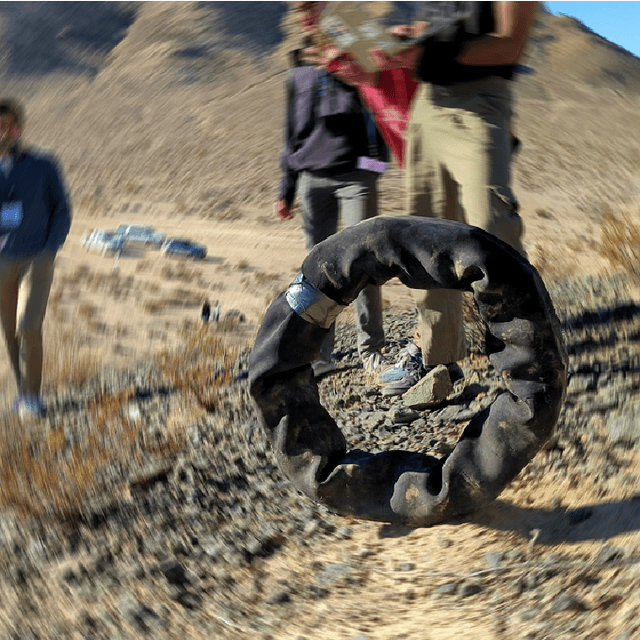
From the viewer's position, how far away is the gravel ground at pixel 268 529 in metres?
2.13

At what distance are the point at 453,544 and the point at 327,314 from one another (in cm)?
92

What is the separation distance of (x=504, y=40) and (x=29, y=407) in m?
3.00

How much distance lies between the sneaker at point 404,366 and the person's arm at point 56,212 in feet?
6.08

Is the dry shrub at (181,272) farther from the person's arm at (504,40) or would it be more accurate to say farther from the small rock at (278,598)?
the small rock at (278,598)

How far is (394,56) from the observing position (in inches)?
121

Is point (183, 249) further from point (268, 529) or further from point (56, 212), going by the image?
point (268, 529)

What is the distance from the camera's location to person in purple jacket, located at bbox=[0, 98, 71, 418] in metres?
3.57

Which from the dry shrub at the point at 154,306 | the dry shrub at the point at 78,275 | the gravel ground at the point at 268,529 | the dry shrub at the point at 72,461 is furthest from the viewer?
the dry shrub at the point at 78,275

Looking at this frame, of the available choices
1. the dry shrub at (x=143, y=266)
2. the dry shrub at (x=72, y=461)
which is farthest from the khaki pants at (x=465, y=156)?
the dry shrub at (x=143, y=266)

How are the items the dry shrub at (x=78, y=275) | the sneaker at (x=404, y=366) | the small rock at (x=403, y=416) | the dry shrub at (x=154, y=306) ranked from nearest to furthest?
the small rock at (x=403, y=416), the sneaker at (x=404, y=366), the dry shrub at (x=154, y=306), the dry shrub at (x=78, y=275)

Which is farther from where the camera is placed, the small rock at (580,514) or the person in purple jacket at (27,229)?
the person in purple jacket at (27,229)

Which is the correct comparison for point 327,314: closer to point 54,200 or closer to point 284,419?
point 284,419

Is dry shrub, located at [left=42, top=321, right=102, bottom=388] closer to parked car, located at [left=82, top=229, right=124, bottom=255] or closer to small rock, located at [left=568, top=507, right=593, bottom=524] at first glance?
parked car, located at [left=82, top=229, right=124, bottom=255]

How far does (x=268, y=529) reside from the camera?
8.59 ft
